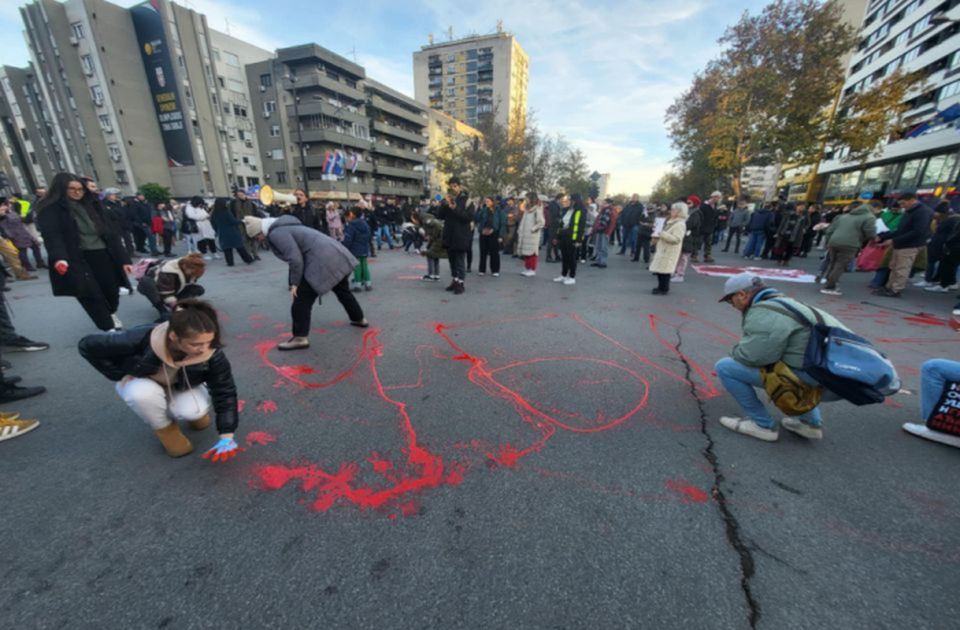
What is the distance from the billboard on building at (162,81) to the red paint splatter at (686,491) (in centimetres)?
4638

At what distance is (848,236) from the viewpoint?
6539mm

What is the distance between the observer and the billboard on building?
3347 centimetres

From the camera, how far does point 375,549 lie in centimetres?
171

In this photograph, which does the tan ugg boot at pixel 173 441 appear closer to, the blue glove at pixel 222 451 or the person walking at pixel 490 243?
the blue glove at pixel 222 451

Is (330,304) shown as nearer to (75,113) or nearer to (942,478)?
(942,478)

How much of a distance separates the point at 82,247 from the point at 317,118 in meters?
43.0

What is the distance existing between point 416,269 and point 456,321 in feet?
15.0

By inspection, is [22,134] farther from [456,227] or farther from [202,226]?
[456,227]

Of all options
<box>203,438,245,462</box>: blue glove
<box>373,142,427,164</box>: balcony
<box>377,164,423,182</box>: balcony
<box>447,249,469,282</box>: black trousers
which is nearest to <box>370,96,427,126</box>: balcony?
<box>373,142,427,164</box>: balcony

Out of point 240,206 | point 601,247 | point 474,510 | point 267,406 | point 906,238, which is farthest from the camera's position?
point 601,247

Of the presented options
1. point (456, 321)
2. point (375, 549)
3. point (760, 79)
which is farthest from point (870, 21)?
point (375, 549)

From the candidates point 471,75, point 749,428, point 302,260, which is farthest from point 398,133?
point 749,428

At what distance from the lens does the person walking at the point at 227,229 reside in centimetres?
831

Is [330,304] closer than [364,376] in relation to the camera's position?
No
